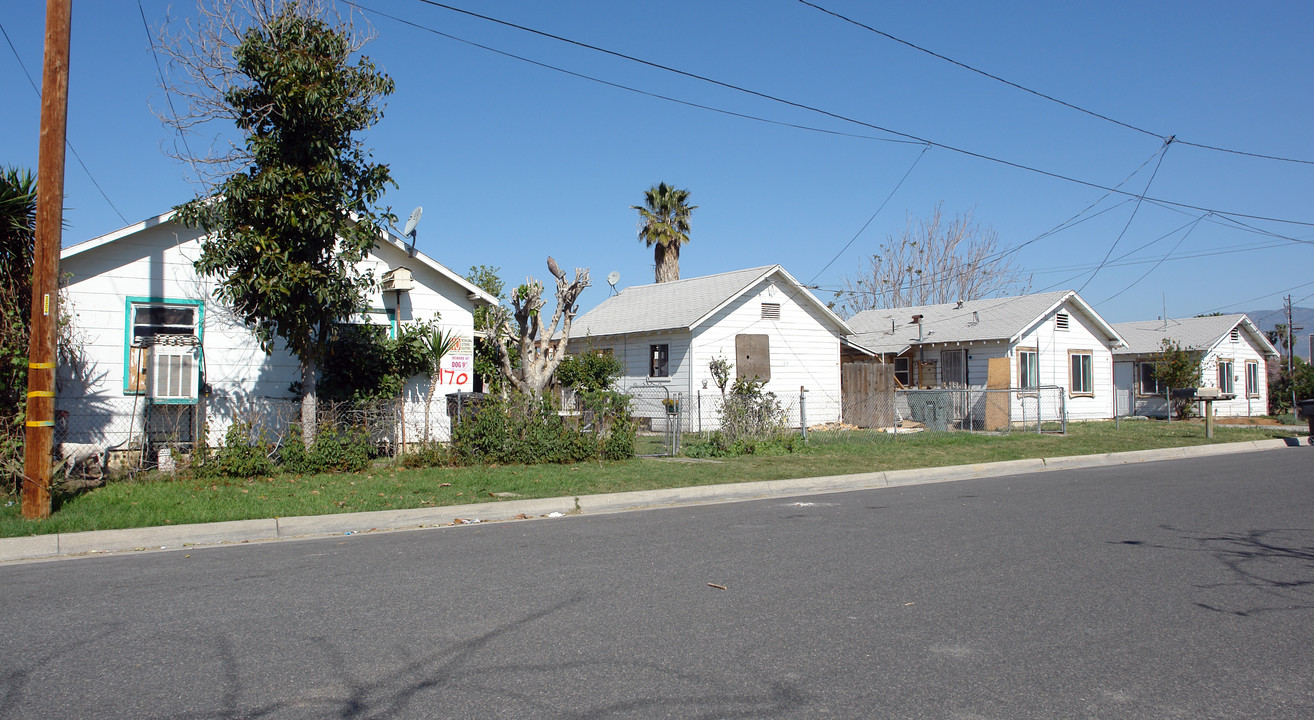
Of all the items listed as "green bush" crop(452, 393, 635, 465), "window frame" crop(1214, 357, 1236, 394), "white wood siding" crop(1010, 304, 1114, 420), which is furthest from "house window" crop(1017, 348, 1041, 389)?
"green bush" crop(452, 393, 635, 465)

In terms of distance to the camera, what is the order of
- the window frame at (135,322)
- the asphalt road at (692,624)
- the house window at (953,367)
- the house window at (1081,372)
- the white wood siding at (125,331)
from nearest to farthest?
1. the asphalt road at (692,624)
2. the white wood siding at (125,331)
3. the window frame at (135,322)
4. the house window at (953,367)
5. the house window at (1081,372)

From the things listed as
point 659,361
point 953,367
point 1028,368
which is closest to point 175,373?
point 659,361

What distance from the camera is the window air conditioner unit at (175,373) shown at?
13.9 metres

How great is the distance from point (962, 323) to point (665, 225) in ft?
46.0

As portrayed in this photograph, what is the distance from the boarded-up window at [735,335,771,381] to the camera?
2489cm

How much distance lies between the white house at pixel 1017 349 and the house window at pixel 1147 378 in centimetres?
412

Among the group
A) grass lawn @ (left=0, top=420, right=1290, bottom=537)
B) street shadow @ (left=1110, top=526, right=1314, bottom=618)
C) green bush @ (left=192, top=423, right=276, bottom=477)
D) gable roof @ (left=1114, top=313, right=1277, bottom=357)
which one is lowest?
street shadow @ (left=1110, top=526, right=1314, bottom=618)

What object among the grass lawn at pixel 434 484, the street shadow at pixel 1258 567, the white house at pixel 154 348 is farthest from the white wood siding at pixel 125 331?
the street shadow at pixel 1258 567

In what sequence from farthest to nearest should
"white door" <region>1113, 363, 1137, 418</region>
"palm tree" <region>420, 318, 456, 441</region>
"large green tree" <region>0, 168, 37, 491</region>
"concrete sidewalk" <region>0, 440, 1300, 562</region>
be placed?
"white door" <region>1113, 363, 1137, 418</region>
"palm tree" <region>420, 318, 456, 441</region>
"large green tree" <region>0, 168, 37, 491</region>
"concrete sidewalk" <region>0, 440, 1300, 562</region>

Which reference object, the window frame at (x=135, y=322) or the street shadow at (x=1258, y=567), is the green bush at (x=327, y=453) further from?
the street shadow at (x=1258, y=567)

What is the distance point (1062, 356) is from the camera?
29984 millimetres

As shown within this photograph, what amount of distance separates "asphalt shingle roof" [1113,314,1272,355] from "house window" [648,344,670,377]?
20252 mm

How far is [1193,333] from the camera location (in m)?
36.9

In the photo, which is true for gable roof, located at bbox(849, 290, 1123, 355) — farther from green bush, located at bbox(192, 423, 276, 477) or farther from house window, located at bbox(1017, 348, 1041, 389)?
green bush, located at bbox(192, 423, 276, 477)
